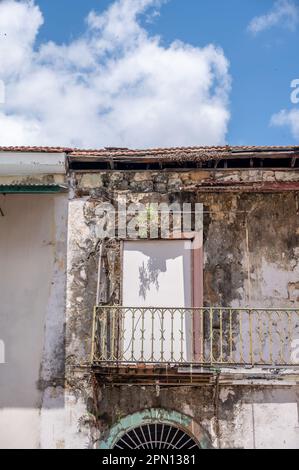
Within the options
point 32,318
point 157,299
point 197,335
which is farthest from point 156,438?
point 32,318

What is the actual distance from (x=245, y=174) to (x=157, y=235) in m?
2.05

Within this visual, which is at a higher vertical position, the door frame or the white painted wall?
the white painted wall

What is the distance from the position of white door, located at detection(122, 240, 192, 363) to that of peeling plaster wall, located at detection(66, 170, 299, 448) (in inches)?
12.4

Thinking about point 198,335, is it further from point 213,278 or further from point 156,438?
point 156,438

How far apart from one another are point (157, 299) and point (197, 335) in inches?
38.2

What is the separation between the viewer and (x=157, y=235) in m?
13.6

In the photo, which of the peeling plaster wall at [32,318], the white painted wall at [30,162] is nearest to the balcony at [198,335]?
the peeling plaster wall at [32,318]

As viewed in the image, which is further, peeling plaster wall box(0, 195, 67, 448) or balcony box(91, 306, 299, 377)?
balcony box(91, 306, 299, 377)

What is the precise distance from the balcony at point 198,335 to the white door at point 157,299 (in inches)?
0.7

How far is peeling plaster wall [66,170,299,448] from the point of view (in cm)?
1262

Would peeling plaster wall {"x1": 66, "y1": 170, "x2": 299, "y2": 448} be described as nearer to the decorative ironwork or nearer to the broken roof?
the decorative ironwork

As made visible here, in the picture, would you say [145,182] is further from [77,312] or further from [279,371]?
[279,371]

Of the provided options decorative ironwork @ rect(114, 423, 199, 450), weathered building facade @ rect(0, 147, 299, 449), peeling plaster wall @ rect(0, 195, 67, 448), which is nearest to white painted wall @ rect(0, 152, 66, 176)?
weathered building facade @ rect(0, 147, 299, 449)
